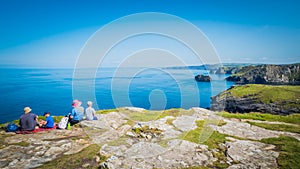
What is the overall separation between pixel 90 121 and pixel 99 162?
545 centimetres

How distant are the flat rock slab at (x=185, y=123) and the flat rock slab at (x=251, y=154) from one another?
2.91 m

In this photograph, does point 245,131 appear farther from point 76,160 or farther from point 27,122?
point 27,122

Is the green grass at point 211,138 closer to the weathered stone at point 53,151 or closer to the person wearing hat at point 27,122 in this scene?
the weathered stone at point 53,151

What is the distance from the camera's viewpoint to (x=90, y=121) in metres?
12.0

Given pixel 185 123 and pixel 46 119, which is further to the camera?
pixel 185 123

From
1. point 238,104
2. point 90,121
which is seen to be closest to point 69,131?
point 90,121

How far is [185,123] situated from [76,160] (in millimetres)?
7144

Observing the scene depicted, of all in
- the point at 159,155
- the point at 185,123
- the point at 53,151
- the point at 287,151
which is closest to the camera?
the point at 159,155

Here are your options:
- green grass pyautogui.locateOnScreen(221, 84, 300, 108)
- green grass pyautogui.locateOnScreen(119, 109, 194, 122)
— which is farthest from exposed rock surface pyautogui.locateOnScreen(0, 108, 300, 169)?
green grass pyautogui.locateOnScreen(221, 84, 300, 108)

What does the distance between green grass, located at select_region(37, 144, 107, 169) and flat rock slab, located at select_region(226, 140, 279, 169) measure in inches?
199

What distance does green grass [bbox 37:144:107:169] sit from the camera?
21.7ft

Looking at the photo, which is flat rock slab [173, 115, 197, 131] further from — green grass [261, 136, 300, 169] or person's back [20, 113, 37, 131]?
person's back [20, 113, 37, 131]

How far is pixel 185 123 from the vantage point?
12047mm

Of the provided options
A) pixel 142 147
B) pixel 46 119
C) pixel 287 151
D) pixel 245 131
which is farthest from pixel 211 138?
pixel 46 119
